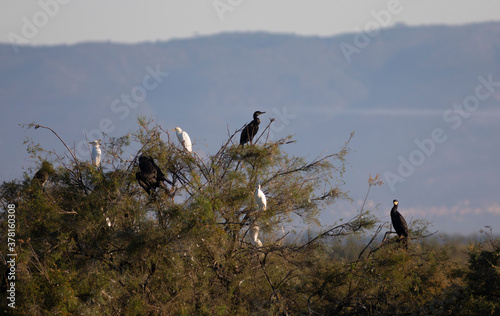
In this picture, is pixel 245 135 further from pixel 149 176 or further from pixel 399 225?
pixel 399 225

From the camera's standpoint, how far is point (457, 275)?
30.0ft

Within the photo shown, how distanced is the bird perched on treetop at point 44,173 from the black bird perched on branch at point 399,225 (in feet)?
19.9

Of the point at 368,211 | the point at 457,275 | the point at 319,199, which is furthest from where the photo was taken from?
the point at 319,199

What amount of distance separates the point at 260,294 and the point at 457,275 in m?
3.15

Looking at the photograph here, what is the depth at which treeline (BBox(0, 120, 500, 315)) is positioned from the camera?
849 centimetres

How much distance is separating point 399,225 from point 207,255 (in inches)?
127

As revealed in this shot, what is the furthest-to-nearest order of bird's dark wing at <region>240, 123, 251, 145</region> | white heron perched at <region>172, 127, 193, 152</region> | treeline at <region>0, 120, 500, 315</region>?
1. white heron perched at <region>172, 127, 193, 152</region>
2. bird's dark wing at <region>240, 123, 251, 145</region>
3. treeline at <region>0, 120, 500, 315</region>

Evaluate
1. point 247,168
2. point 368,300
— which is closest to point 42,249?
point 247,168

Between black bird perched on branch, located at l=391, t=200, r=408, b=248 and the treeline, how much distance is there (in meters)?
0.14

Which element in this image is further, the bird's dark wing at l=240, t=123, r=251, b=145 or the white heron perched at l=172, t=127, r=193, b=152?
the white heron perched at l=172, t=127, r=193, b=152

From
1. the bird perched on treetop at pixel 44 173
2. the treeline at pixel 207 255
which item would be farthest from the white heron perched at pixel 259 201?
the bird perched on treetop at pixel 44 173

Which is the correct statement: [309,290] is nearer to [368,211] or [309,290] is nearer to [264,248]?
[264,248]

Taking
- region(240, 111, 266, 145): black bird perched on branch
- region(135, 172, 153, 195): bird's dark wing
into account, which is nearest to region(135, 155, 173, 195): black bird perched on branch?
region(135, 172, 153, 195): bird's dark wing

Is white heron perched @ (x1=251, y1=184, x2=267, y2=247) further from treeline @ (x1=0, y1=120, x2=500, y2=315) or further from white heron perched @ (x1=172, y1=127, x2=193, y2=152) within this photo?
white heron perched @ (x1=172, y1=127, x2=193, y2=152)
